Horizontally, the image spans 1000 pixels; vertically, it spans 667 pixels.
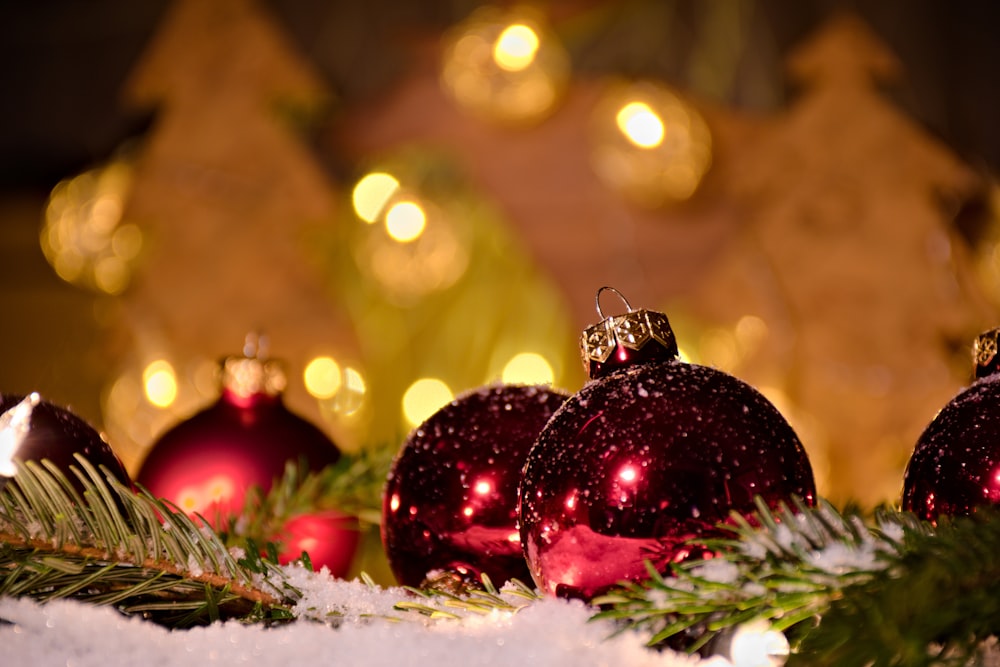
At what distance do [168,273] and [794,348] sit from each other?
3.32ft

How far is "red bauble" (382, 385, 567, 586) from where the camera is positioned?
0.38m

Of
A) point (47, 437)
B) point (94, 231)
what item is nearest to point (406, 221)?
point (94, 231)

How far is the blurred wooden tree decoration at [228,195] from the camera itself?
1550 mm

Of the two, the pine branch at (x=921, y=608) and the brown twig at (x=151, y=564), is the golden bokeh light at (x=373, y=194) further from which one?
the pine branch at (x=921, y=608)

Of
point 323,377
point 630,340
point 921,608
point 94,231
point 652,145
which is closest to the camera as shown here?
point 921,608

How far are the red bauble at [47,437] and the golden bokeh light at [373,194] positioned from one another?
1190 mm

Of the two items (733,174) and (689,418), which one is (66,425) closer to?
(689,418)

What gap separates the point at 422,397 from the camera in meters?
1.56

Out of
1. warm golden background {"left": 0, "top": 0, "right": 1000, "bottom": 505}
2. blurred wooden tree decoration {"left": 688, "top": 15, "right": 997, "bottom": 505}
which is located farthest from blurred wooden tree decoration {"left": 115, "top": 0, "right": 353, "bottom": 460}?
blurred wooden tree decoration {"left": 688, "top": 15, "right": 997, "bottom": 505}

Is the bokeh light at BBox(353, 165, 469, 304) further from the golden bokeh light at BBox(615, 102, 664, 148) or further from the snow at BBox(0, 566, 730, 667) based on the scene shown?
the snow at BBox(0, 566, 730, 667)

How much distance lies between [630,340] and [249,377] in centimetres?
25

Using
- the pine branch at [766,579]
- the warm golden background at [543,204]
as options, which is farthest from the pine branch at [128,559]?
the warm golden background at [543,204]

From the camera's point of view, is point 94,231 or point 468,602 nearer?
point 468,602

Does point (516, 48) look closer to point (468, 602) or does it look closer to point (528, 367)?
point (528, 367)
